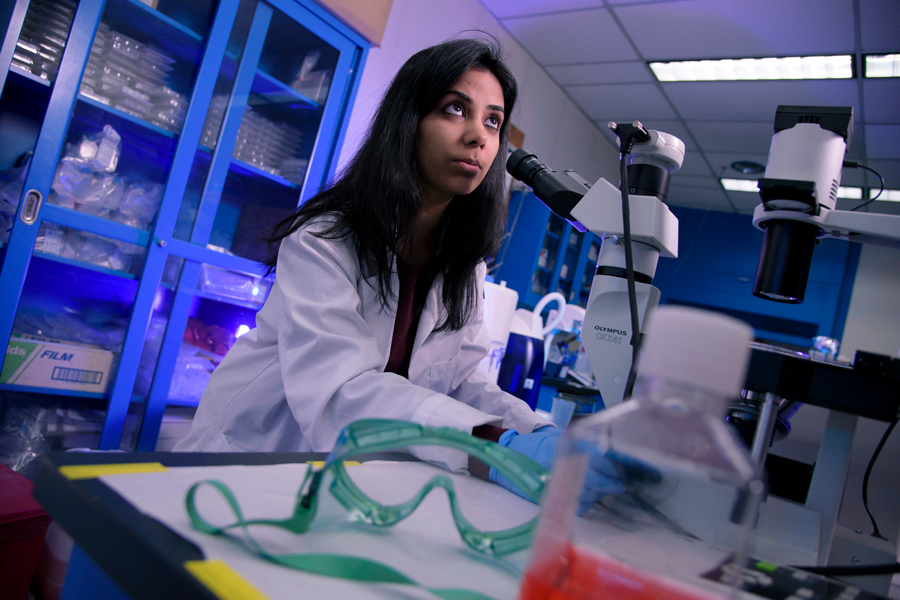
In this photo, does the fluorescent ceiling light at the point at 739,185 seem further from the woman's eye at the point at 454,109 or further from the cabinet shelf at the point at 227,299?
the woman's eye at the point at 454,109

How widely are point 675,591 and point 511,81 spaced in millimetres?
1181

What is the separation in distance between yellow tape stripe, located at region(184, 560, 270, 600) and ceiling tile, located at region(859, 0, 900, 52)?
3.40 m

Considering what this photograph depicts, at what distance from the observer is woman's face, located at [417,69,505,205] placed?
1071mm

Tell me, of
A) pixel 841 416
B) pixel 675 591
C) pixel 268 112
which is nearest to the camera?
pixel 675 591

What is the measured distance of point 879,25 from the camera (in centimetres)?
266

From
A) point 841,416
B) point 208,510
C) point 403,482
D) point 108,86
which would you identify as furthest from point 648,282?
point 108,86

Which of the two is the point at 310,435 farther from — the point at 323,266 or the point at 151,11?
the point at 151,11

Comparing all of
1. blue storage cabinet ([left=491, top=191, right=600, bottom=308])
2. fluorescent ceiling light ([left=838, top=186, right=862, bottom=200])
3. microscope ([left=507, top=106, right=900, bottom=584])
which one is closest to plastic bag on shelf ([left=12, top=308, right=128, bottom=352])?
microscope ([left=507, top=106, right=900, bottom=584])

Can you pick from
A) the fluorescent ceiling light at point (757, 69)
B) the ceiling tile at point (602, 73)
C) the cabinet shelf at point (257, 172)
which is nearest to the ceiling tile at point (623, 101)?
the ceiling tile at point (602, 73)

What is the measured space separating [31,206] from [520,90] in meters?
2.82

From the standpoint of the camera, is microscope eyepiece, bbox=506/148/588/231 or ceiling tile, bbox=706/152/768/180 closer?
microscope eyepiece, bbox=506/148/588/231

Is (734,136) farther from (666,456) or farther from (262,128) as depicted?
(666,456)

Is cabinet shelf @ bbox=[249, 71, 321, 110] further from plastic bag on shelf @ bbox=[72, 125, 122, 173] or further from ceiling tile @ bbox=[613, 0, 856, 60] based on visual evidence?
ceiling tile @ bbox=[613, 0, 856, 60]

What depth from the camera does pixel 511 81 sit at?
126cm
